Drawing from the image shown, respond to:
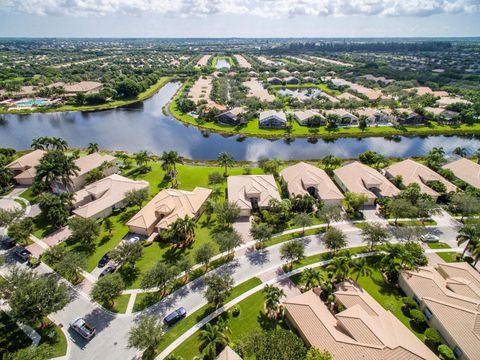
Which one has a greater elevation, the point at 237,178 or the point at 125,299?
the point at 237,178

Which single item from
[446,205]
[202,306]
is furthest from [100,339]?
[446,205]

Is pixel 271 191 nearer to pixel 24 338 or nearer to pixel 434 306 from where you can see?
pixel 434 306

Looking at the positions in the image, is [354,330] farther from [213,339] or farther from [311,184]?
[311,184]

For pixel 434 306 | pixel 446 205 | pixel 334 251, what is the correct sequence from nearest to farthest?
pixel 434 306 → pixel 334 251 → pixel 446 205

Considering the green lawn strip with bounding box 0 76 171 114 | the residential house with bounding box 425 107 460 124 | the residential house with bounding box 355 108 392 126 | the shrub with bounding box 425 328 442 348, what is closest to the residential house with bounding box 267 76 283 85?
the green lawn strip with bounding box 0 76 171 114

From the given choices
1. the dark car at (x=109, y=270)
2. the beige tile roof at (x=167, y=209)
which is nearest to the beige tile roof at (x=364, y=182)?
the beige tile roof at (x=167, y=209)

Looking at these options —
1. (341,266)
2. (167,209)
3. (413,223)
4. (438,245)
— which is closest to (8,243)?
(167,209)

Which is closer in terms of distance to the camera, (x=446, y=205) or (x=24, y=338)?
(x=24, y=338)

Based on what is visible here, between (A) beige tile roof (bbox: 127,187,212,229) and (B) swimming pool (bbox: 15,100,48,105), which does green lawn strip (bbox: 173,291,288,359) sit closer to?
(A) beige tile roof (bbox: 127,187,212,229)
